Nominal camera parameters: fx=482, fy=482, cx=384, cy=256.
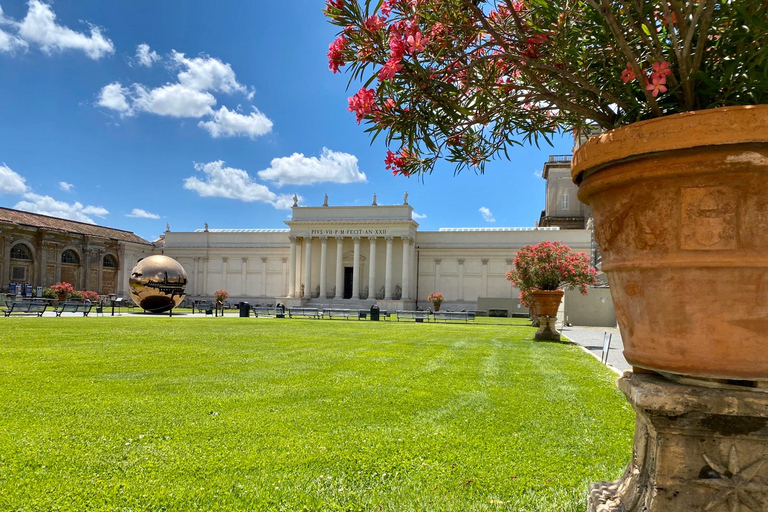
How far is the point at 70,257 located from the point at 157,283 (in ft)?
110

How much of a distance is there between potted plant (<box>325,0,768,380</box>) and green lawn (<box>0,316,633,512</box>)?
172cm

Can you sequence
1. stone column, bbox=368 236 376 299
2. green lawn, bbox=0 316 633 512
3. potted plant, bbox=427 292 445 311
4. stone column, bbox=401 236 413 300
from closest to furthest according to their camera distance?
1. green lawn, bbox=0 316 633 512
2. potted plant, bbox=427 292 445 311
3. stone column, bbox=401 236 413 300
4. stone column, bbox=368 236 376 299

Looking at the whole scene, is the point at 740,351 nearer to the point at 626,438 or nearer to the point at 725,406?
the point at 725,406

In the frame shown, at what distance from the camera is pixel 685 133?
1569 mm

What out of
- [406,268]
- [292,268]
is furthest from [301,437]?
[292,268]

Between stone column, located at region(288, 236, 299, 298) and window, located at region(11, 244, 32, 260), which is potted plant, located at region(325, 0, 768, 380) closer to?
stone column, located at region(288, 236, 299, 298)

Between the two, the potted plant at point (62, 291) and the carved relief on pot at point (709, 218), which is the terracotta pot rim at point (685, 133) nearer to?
the carved relief on pot at point (709, 218)

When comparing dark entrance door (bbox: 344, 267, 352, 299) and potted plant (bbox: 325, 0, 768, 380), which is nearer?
potted plant (bbox: 325, 0, 768, 380)

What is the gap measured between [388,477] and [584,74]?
2.67 meters

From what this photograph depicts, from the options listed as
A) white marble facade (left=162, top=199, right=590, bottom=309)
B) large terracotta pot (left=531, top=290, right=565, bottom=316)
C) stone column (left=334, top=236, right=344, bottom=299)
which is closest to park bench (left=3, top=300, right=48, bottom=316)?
large terracotta pot (left=531, top=290, right=565, bottom=316)

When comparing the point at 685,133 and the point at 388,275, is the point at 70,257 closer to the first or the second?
the point at 388,275

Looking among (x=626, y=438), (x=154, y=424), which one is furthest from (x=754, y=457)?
(x=154, y=424)

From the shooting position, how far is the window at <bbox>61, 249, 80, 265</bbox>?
167 feet

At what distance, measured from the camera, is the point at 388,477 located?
3201 mm
